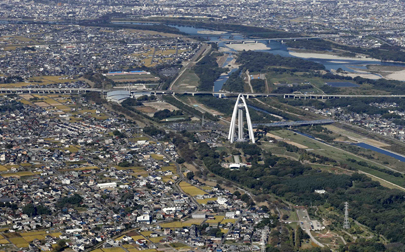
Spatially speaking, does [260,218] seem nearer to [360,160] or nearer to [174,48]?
[360,160]

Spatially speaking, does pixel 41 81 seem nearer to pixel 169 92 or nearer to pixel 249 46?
pixel 169 92

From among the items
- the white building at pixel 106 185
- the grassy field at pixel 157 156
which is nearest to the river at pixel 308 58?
the grassy field at pixel 157 156

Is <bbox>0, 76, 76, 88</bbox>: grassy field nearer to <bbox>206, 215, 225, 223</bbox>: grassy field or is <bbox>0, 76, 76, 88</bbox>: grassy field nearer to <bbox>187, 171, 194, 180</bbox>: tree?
<bbox>187, 171, 194, 180</bbox>: tree

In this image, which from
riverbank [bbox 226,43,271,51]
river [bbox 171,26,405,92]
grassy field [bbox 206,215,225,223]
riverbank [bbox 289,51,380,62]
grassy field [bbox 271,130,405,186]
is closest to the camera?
grassy field [bbox 206,215,225,223]

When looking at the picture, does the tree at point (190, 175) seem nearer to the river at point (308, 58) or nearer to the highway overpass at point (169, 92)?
the highway overpass at point (169, 92)

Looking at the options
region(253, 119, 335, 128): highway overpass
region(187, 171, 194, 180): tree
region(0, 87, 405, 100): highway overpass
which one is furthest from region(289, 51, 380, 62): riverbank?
region(187, 171, 194, 180): tree

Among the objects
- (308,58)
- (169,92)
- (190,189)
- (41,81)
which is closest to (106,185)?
(190,189)

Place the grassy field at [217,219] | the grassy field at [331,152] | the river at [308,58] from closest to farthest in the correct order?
the grassy field at [217,219] < the grassy field at [331,152] < the river at [308,58]

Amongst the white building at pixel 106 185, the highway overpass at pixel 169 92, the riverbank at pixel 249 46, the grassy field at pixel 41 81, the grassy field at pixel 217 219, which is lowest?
the riverbank at pixel 249 46
